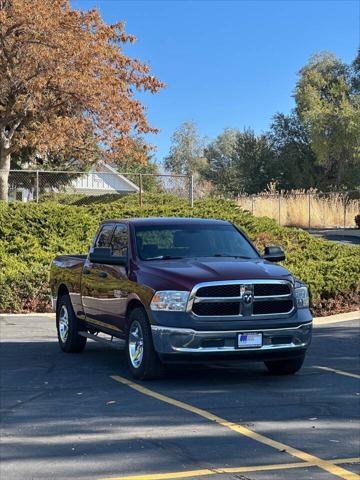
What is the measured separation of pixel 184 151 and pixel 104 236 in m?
79.8

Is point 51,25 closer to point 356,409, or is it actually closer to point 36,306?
point 36,306

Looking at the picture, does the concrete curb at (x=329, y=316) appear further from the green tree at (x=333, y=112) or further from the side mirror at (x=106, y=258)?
the green tree at (x=333, y=112)

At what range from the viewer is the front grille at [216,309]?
7.96 m

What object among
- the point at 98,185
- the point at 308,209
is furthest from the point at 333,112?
the point at 98,185

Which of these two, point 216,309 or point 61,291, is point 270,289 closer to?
point 216,309

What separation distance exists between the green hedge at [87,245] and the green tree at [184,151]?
63.8m

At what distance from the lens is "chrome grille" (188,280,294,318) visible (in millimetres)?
7926

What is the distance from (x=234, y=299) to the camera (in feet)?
26.2

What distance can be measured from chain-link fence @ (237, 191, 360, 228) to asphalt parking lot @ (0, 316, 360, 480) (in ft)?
93.8

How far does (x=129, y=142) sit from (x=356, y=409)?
23.9 m

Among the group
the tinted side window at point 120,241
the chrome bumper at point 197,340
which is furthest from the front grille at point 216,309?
the tinted side window at point 120,241

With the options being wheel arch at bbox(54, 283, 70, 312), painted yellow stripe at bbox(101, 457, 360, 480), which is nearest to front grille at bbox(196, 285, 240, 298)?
painted yellow stripe at bbox(101, 457, 360, 480)

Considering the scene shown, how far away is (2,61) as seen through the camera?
25.8 m

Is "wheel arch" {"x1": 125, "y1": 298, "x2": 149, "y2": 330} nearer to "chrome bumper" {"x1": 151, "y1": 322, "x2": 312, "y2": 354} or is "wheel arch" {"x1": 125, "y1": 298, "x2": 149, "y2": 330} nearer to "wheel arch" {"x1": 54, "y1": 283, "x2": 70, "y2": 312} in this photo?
"chrome bumper" {"x1": 151, "y1": 322, "x2": 312, "y2": 354}
